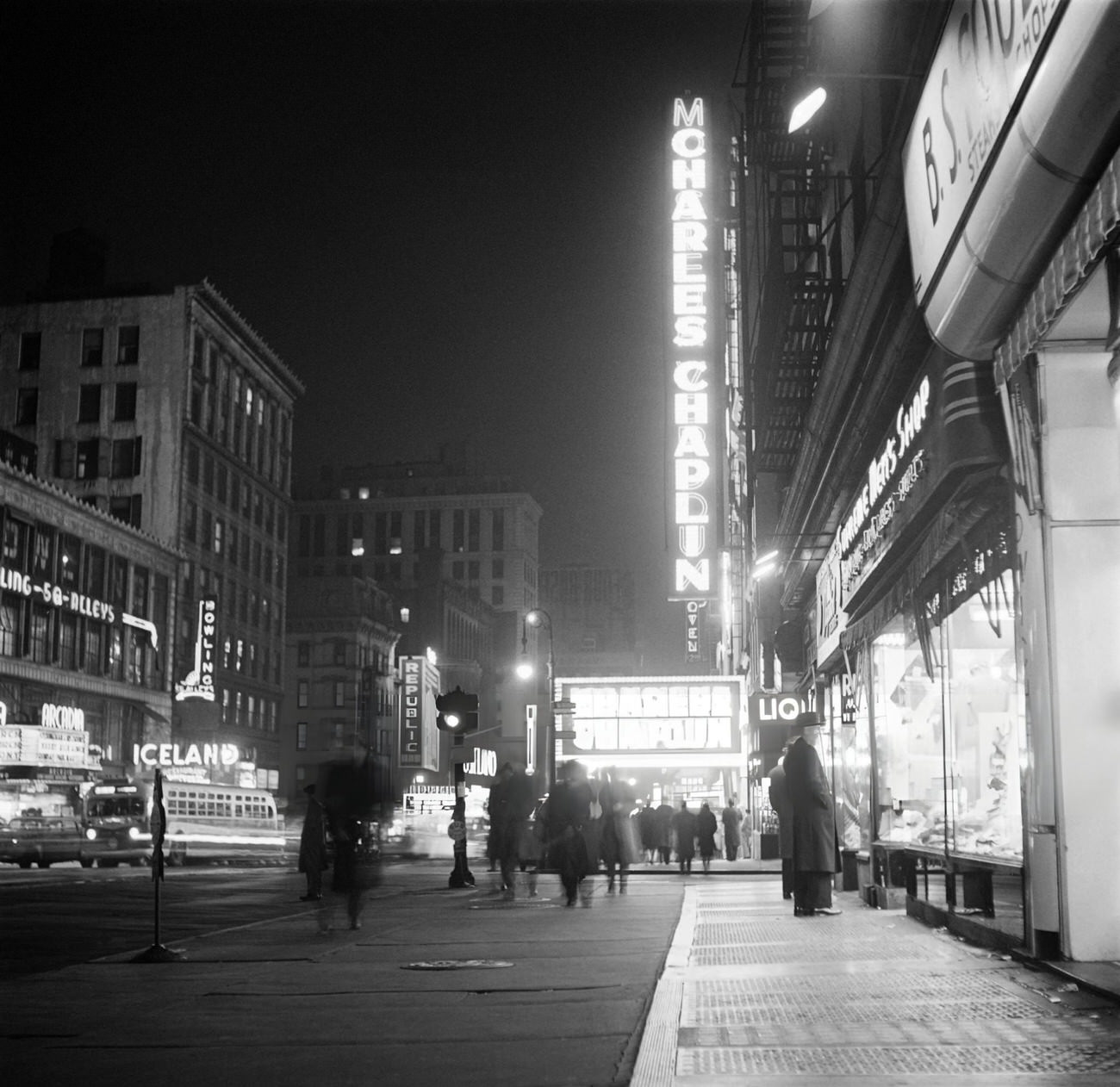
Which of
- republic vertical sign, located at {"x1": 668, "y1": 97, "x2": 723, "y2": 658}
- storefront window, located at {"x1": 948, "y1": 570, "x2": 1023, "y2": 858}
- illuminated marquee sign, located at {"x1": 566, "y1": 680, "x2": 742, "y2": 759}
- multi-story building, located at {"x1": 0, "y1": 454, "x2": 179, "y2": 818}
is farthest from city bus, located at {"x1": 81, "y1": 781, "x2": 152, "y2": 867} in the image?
storefront window, located at {"x1": 948, "y1": 570, "x2": 1023, "y2": 858}

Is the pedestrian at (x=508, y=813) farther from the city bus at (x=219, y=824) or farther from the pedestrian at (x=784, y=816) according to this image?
the city bus at (x=219, y=824)

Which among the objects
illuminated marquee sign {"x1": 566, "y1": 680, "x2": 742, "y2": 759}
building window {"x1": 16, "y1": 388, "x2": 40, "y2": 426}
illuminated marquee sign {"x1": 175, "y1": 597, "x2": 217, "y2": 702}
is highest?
building window {"x1": 16, "y1": 388, "x2": 40, "y2": 426}

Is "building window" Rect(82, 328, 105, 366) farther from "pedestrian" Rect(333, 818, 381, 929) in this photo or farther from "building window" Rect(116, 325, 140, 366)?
"pedestrian" Rect(333, 818, 381, 929)

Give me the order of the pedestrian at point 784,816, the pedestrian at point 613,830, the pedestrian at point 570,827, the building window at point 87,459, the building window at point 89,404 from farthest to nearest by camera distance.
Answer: the building window at point 89,404 → the building window at point 87,459 → the pedestrian at point 613,830 → the pedestrian at point 570,827 → the pedestrian at point 784,816

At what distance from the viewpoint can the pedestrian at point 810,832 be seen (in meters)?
14.9

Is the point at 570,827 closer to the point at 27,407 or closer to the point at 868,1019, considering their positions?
the point at 868,1019

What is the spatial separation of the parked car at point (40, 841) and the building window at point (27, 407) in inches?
1749

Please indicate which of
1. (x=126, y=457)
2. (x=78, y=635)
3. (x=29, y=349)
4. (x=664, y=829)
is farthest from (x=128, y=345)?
(x=664, y=829)

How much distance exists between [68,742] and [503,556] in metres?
102

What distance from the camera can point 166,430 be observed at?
7662 centimetres

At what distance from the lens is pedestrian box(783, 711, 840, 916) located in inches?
586

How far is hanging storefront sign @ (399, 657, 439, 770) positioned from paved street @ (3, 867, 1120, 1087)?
242 feet

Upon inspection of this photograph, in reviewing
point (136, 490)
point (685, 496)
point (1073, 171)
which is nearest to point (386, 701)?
point (136, 490)

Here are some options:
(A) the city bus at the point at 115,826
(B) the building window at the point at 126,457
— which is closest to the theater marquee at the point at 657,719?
(A) the city bus at the point at 115,826
